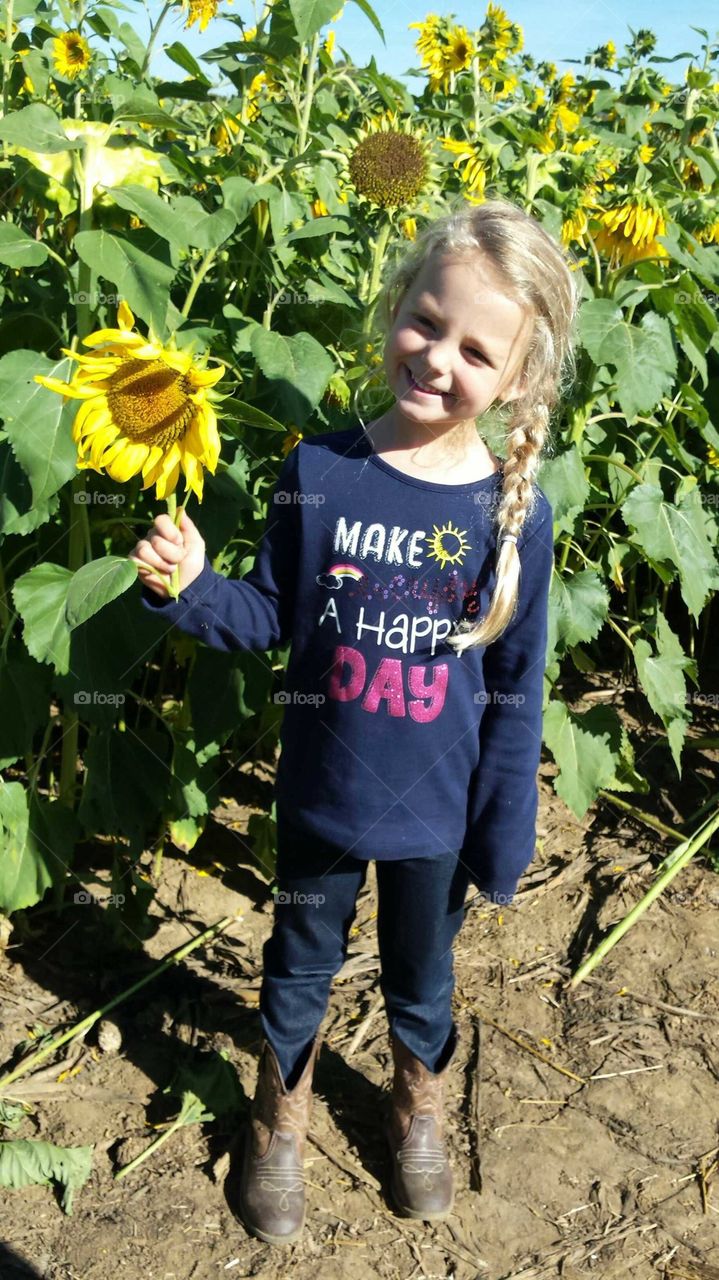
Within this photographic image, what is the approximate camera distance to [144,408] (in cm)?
169

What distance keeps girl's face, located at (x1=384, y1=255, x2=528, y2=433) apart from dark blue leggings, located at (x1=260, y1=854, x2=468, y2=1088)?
0.68 m

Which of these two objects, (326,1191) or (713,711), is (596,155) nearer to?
(713,711)

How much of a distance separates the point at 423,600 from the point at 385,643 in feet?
0.26

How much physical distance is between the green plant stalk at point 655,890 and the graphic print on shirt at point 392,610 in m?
1.13

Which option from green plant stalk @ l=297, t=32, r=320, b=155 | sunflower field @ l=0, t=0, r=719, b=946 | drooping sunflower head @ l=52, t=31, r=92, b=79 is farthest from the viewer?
drooping sunflower head @ l=52, t=31, r=92, b=79

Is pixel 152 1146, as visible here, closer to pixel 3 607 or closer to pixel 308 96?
pixel 3 607

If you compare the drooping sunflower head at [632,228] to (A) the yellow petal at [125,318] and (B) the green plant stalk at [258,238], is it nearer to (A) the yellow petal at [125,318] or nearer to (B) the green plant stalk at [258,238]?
(B) the green plant stalk at [258,238]

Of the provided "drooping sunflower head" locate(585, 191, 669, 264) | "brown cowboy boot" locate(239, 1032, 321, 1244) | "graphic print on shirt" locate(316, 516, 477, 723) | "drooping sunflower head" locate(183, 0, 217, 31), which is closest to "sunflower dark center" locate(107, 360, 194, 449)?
"graphic print on shirt" locate(316, 516, 477, 723)

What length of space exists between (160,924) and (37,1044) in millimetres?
418

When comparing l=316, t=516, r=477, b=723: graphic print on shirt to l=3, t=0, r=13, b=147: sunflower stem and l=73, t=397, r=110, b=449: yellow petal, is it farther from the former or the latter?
l=3, t=0, r=13, b=147: sunflower stem

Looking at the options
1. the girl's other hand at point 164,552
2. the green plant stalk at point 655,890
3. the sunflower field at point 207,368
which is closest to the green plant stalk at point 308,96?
the sunflower field at point 207,368

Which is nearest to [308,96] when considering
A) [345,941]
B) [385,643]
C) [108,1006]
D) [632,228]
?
[632,228]

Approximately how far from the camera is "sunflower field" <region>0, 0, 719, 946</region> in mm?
1974

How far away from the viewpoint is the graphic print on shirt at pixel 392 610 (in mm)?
1855
